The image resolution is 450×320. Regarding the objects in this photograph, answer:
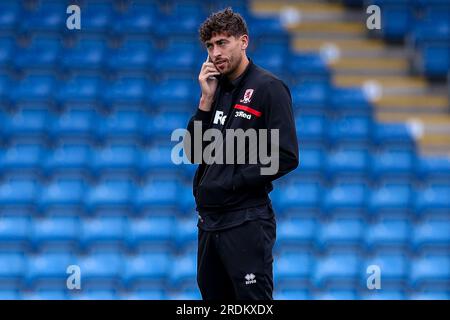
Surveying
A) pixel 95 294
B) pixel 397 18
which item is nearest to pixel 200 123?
pixel 95 294

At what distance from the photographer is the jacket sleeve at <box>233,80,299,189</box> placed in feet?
10.6

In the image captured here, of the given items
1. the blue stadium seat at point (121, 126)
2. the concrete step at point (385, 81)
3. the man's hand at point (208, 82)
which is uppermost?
the concrete step at point (385, 81)

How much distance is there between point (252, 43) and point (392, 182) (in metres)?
2.02

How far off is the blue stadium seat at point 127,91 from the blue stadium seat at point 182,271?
171 cm

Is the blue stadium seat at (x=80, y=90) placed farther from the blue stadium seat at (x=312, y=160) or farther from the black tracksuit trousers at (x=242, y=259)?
the black tracksuit trousers at (x=242, y=259)

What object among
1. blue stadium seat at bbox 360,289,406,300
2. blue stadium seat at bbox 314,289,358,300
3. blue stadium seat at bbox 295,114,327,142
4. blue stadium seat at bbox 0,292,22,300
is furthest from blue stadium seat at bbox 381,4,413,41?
blue stadium seat at bbox 0,292,22,300

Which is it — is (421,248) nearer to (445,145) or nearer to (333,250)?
(333,250)

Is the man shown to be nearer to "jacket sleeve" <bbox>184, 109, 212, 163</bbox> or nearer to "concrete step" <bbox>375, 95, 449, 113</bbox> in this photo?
"jacket sleeve" <bbox>184, 109, 212, 163</bbox>

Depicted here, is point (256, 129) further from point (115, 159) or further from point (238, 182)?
point (115, 159)

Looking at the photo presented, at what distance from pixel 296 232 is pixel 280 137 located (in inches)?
153

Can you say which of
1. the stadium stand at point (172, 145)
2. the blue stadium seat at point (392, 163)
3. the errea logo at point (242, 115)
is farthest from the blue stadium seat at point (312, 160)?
the errea logo at point (242, 115)

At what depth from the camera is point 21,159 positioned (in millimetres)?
7488

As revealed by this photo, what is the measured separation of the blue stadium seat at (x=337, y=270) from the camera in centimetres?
682

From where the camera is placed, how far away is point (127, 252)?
22.9 feet
